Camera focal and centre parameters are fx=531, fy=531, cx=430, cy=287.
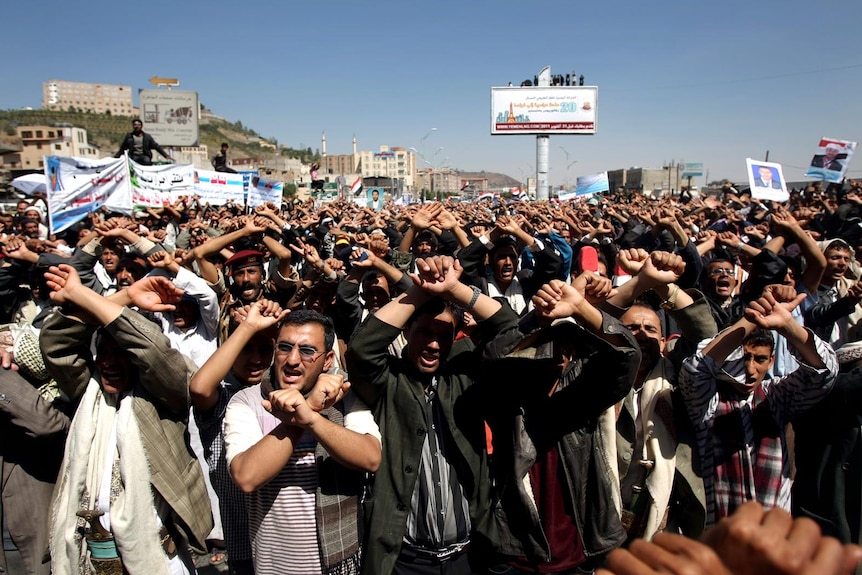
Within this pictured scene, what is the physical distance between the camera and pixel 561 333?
86.4 inches

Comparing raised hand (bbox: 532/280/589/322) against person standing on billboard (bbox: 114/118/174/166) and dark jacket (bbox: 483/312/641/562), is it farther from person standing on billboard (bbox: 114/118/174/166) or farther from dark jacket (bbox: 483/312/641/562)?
person standing on billboard (bbox: 114/118/174/166)

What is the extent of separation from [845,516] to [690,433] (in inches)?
29.9

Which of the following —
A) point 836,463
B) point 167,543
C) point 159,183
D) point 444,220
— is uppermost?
point 159,183

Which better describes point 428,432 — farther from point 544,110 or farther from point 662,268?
point 544,110

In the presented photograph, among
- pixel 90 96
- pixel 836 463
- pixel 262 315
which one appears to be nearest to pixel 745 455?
pixel 836 463

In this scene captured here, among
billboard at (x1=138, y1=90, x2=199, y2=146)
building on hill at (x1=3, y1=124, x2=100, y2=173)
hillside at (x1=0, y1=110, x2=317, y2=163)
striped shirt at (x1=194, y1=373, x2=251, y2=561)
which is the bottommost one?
striped shirt at (x1=194, y1=373, x2=251, y2=561)

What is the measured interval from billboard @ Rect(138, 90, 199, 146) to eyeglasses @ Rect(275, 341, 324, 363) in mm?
22506

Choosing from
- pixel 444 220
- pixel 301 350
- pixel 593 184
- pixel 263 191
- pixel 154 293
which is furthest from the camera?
pixel 593 184

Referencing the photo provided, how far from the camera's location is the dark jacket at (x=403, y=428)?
2164 mm

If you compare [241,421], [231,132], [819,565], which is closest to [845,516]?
[819,565]

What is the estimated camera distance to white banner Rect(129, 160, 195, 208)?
9.21 meters

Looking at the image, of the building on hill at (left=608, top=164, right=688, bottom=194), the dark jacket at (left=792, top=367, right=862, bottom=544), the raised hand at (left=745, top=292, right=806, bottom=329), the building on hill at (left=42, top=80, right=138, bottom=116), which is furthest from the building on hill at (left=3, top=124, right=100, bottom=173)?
the building on hill at (left=42, top=80, right=138, bottom=116)

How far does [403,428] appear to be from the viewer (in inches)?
89.0

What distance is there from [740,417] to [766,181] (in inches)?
436
